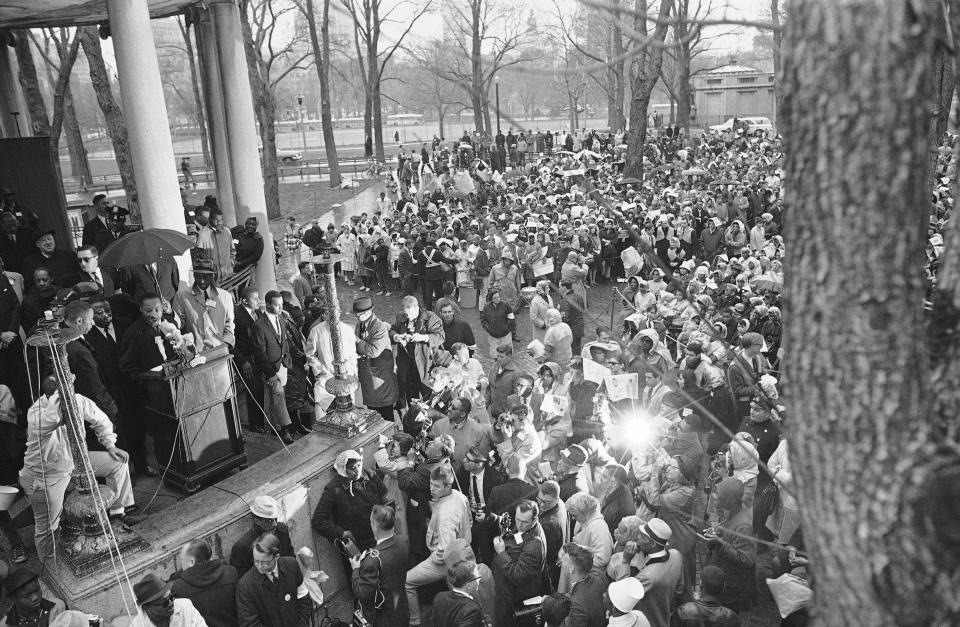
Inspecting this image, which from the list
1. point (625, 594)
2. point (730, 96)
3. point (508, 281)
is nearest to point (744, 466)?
point (625, 594)

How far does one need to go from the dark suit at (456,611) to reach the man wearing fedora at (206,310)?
4090 millimetres

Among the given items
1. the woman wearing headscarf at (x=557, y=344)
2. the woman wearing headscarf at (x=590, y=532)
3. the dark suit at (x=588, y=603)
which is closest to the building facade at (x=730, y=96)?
A: the woman wearing headscarf at (x=557, y=344)

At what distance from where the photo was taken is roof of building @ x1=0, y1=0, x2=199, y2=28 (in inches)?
498

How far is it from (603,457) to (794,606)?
233 centimetres

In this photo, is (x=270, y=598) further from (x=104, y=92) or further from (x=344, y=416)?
(x=104, y=92)

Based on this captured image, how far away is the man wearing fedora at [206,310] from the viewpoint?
27.2 ft

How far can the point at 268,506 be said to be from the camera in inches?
227

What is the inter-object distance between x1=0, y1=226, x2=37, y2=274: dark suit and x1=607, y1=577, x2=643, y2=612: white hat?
9.90 meters

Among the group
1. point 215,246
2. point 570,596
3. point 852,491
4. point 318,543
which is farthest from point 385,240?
point 852,491

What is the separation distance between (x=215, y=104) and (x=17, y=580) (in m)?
11.4

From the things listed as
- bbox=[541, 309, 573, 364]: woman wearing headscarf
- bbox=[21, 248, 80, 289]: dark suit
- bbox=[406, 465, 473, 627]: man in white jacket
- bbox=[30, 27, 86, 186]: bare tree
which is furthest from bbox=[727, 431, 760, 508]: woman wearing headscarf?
bbox=[30, 27, 86, 186]: bare tree

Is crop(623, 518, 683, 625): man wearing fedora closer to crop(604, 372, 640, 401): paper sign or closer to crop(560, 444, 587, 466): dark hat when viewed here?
crop(560, 444, 587, 466): dark hat

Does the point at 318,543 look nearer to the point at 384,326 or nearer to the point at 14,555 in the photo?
the point at 14,555

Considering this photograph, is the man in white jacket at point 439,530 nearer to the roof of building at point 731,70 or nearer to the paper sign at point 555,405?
the paper sign at point 555,405
